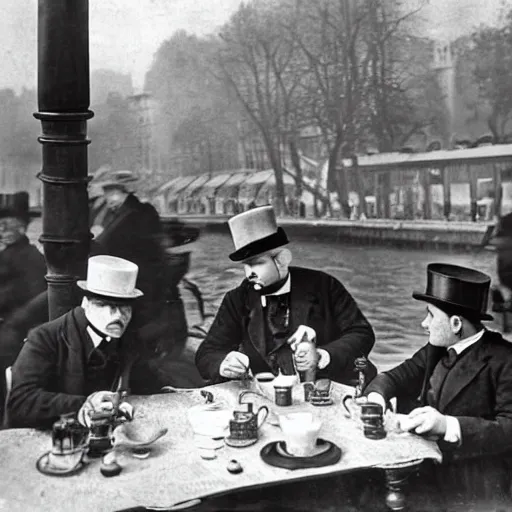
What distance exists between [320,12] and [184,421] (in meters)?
2.22

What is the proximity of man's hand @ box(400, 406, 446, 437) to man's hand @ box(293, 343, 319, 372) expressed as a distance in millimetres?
582

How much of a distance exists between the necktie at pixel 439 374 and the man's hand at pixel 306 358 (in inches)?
23.5

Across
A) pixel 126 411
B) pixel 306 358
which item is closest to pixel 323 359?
pixel 306 358

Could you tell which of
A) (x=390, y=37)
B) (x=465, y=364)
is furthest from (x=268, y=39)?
(x=465, y=364)

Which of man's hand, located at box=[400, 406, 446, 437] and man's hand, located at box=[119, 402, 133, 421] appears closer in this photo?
man's hand, located at box=[400, 406, 446, 437]

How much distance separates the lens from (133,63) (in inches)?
169

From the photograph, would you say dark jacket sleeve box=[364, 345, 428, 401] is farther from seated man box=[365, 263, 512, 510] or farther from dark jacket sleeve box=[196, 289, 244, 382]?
dark jacket sleeve box=[196, 289, 244, 382]

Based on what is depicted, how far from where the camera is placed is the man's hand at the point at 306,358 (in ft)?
13.7

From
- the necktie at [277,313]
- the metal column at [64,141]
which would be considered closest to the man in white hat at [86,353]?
the metal column at [64,141]

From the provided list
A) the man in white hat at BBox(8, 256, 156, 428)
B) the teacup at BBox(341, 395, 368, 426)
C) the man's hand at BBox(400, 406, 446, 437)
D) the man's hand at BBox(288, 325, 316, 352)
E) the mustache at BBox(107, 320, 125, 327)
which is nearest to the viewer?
the man's hand at BBox(400, 406, 446, 437)

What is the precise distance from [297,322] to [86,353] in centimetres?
110

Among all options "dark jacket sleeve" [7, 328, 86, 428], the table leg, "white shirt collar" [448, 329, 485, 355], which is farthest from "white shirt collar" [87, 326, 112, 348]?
"white shirt collar" [448, 329, 485, 355]

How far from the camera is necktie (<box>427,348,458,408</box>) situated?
3994 mm

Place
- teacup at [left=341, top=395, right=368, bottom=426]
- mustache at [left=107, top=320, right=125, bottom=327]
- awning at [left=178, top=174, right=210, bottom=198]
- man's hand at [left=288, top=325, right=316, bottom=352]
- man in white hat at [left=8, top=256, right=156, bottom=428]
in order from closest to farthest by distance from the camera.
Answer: teacup at [left=341, top=395, right=368, bottom=426], man in white hat at [left=8, top=256, right=156, bottom=428], mustache at [left=107, top=320, right=125, bottom=327], man's hand at [left=288, top=325, right=316, bottom=352], awning at [left=178, top=174, right=210, bottom=198]
